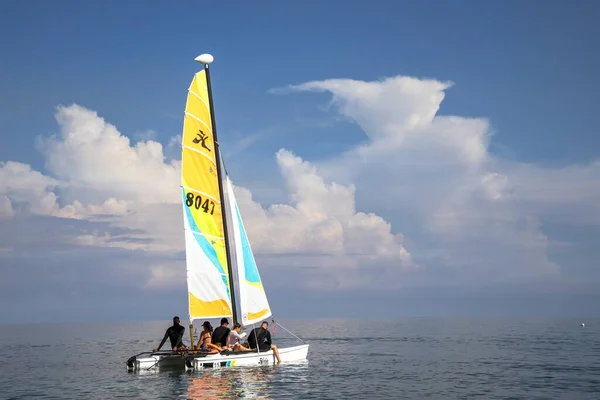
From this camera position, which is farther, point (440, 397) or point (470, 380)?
point (470, 380)

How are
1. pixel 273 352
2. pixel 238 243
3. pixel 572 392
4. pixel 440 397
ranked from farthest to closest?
pixel 238 243 → pixel 273 352 → pixel 572 392 → pixel 440 397

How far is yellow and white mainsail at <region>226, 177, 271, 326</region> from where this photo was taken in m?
36.4

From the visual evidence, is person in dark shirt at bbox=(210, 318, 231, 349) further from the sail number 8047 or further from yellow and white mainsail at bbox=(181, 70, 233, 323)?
the sail number 8047

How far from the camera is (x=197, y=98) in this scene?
117 ft

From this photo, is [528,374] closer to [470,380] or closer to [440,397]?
[470,380]

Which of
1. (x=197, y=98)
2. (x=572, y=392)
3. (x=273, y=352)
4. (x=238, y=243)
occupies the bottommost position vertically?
(x=572, y=392)

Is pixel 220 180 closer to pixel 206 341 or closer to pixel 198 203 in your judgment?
pixel 198 203

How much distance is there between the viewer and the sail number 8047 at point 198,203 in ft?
116

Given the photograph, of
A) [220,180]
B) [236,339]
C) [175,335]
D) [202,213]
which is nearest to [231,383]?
[236,339]

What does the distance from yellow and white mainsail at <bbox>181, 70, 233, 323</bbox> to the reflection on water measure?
3.45 m

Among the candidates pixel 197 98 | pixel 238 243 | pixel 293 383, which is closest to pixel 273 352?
pixel 293 383

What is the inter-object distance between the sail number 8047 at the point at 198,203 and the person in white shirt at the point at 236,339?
20.5ft

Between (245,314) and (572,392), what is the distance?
1651 cm

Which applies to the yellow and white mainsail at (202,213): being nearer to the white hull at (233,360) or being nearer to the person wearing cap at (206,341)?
the person wearing cap at (206,341)
